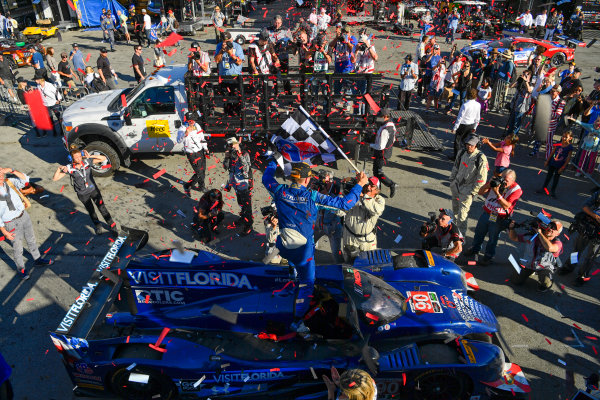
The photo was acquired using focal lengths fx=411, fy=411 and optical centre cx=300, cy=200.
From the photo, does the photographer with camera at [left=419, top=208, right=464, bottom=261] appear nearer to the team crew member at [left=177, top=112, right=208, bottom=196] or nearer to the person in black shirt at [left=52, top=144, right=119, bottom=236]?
the team crew member at [left=177, top=112, right=208, bottom=196]

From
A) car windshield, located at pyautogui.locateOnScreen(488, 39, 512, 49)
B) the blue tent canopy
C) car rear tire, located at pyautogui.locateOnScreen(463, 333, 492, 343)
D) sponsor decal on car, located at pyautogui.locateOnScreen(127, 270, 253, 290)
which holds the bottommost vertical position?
car rear tire, located at pyautogui.locateOnScreen(463, 333, 492, 343)

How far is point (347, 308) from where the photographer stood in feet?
14.9

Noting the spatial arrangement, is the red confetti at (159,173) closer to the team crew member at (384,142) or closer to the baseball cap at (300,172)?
the team crew member at (384,142)

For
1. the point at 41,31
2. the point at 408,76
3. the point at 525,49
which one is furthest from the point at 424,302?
the point at 41,31

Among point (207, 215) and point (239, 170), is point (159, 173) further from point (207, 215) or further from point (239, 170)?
point (239, 170)

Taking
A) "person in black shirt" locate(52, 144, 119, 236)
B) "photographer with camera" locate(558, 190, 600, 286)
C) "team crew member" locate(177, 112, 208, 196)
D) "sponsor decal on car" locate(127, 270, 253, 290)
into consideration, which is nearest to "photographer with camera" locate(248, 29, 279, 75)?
"team crew member" locate(177, 112, 208, 196)

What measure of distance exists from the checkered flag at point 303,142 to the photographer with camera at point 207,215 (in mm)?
1491

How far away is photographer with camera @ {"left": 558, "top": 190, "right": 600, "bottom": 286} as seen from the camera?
6.11 metres

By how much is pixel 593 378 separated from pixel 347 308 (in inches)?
95.8

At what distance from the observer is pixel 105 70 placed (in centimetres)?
1341

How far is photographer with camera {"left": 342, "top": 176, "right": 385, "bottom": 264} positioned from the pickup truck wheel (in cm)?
599

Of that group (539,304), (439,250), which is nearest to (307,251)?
(439,250)

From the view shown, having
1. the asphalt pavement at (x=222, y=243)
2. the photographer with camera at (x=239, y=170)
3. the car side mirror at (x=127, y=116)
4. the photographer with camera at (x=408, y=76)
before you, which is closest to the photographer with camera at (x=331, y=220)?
the asphalt pavement at (x=222, y=243)

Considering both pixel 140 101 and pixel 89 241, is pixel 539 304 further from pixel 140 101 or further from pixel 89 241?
pixel 140 101
